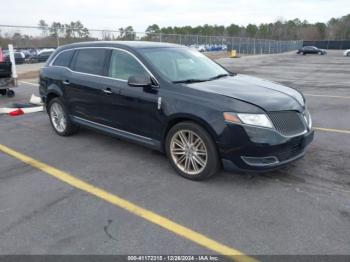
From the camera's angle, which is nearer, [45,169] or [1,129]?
[45,169]

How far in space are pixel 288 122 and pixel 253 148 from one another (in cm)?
61

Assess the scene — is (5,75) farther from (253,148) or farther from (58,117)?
(253,148)

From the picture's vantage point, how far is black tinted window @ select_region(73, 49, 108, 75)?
552 centimetres

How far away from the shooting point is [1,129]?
713 centimetres

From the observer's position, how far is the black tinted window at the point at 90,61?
5520 mm

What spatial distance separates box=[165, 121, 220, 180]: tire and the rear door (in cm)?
146

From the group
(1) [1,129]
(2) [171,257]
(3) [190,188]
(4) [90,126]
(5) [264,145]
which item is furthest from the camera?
(1) [1,129]

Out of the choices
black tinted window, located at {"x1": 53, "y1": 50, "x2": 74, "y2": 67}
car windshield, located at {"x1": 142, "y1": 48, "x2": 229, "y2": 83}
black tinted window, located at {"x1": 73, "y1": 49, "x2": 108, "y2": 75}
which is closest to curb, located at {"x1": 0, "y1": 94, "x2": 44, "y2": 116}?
black tinted window, located at {"x1": 53, "y1": 50, "x2": 74, "y2": 67}

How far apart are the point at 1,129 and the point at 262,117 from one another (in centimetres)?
550

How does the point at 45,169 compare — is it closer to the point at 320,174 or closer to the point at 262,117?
the point at 262,117

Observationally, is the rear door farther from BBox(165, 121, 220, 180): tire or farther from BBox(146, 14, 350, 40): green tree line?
BBox(146, 14, 350, 40): green tree line

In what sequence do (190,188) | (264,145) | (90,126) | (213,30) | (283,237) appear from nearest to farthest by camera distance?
(283,237) < (264,145) < (190,188) < (90,126) < (213,30)

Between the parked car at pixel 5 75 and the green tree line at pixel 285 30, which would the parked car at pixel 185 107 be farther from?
the green tree line at pixel 285 30

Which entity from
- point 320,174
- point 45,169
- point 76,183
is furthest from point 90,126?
point 320,174
